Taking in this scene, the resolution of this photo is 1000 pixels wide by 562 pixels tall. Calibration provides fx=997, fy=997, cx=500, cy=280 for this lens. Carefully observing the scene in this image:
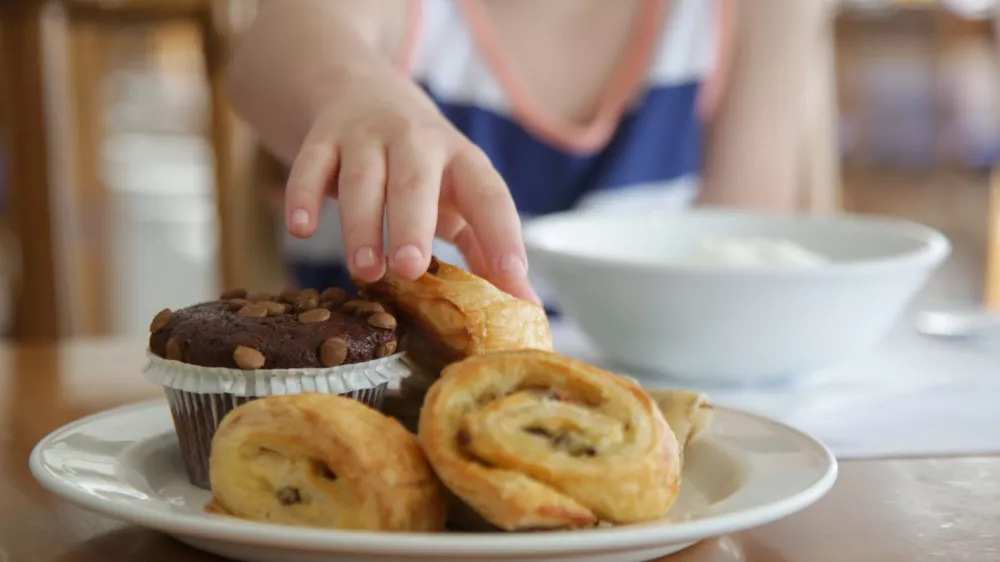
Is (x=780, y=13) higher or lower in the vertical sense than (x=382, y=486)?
higher

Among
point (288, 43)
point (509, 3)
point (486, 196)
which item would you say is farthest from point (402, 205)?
point (509, 3)

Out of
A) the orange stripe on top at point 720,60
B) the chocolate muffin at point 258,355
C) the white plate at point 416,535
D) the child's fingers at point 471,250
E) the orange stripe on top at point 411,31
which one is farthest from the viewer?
the orange stripe on top at point 720,60


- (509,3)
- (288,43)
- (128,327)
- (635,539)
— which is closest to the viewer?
(635,539)

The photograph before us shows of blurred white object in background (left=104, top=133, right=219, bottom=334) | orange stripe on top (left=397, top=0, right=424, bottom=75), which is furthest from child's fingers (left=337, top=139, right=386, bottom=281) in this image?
blurred white object in background (left=104, top=133, right=219, bottom=334)

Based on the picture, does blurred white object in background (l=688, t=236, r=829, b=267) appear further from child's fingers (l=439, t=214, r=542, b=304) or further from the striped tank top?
the striped tank top

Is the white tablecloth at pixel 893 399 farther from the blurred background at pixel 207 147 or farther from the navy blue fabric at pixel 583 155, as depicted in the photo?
the blurred background at pixel 207 147

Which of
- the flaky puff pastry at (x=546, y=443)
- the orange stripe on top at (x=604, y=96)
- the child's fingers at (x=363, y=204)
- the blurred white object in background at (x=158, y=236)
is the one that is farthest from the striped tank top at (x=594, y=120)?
the blurred white object in background at (x=158, y=236)

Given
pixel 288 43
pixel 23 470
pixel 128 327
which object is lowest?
pixel 128 327

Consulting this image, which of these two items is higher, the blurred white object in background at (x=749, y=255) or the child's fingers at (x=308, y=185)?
the child's fingers at (x=308, y=185)

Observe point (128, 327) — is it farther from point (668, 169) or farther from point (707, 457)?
point (707, 457)
